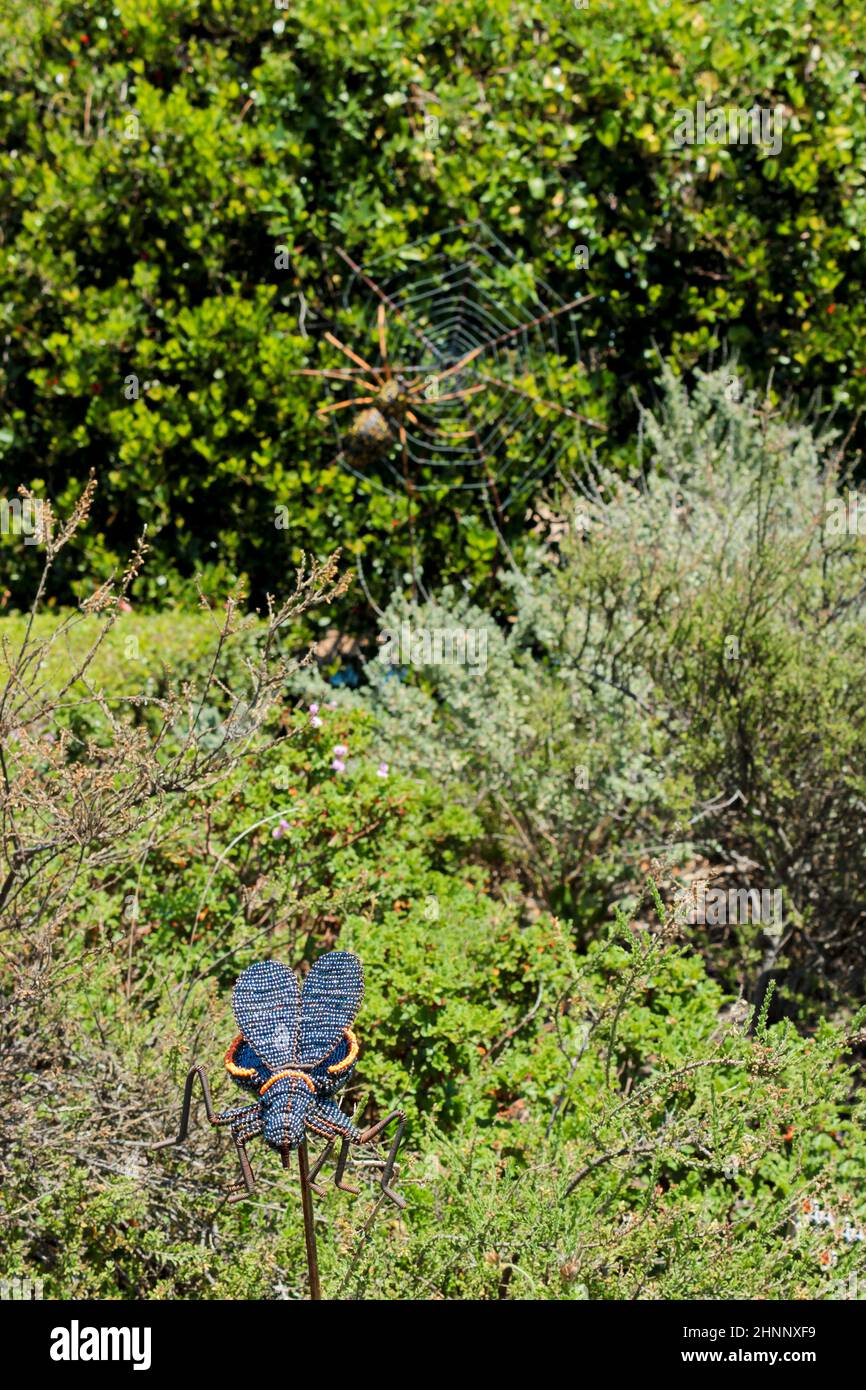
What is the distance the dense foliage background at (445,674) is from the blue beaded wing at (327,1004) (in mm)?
396

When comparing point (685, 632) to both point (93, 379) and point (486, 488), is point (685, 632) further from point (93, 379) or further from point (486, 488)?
point (93, 379)

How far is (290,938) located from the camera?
3402 mm

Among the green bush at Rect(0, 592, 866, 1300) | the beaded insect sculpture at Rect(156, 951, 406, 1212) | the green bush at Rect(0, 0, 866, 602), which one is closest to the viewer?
the beaded insect sculpture at Rect(156, 951, 406, 1212)

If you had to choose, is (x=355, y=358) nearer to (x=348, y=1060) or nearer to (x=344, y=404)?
(x=344, y=404)

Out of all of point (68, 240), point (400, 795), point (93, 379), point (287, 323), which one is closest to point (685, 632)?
point (400, 795)

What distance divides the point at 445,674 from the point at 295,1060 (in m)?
2.76

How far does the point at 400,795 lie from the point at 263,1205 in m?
1.45

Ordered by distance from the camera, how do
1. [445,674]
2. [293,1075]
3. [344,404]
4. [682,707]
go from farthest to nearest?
[344,404], [445,674], [682,707], [293,1075]

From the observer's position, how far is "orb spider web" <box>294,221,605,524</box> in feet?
18.0

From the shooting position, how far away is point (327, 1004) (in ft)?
6.45

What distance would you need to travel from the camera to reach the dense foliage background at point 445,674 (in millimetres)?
2535

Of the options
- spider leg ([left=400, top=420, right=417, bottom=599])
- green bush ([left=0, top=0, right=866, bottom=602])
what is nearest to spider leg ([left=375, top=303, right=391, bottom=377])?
green bush ([left=0, top=0, right=866, bottom=602])

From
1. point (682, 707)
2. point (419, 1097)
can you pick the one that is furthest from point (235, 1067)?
point (682, 707)

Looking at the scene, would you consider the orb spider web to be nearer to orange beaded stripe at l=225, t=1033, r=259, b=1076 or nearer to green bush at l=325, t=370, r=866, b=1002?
green bush at l=325, t=370, r=866, b=1002
